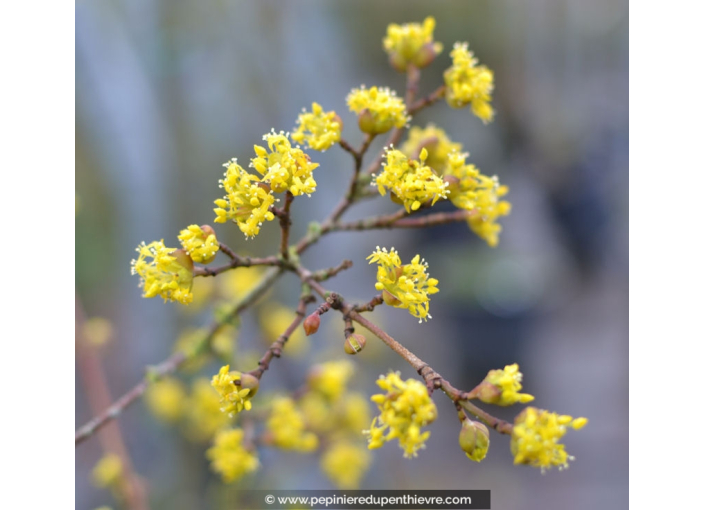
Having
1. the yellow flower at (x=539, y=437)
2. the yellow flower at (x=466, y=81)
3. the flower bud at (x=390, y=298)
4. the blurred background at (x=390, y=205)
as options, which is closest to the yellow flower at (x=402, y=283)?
the flower bud at (x=390, y=298)

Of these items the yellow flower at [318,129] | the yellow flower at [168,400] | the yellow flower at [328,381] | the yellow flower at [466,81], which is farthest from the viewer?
the yellow flower at [168,400]

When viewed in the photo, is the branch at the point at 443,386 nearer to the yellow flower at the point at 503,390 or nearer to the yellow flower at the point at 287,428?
the yellow flower at the point at 503,390

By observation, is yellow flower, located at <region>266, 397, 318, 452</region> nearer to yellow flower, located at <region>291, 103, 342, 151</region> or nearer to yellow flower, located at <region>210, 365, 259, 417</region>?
yellow flower, located at <region>210, 365, 259, 417</region>

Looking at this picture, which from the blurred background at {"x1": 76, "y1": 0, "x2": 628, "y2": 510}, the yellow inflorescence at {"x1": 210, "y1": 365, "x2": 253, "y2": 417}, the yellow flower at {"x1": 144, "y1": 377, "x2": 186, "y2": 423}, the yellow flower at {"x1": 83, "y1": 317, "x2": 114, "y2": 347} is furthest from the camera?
the blurred background at {"x1": 76, "y1": 0, "x2": 628, "y2": 510}

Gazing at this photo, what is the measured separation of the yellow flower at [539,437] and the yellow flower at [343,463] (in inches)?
42.1

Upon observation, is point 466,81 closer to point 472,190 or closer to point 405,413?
point 472,190

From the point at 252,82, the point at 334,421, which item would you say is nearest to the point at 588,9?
the point at 252,82

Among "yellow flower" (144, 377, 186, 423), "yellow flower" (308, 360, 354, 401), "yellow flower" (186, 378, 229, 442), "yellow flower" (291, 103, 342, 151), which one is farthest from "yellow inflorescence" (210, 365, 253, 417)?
"yellow flower" (144, 377, 186, 423)

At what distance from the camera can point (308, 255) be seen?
10.3ft

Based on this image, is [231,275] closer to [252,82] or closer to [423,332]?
[252,82]

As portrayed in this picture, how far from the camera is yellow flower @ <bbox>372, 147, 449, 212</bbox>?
1023 mm

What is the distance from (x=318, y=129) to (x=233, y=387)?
0.56m

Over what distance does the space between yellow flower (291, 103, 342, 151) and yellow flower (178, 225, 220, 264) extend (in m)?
0.28

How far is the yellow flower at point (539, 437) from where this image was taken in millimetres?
823
